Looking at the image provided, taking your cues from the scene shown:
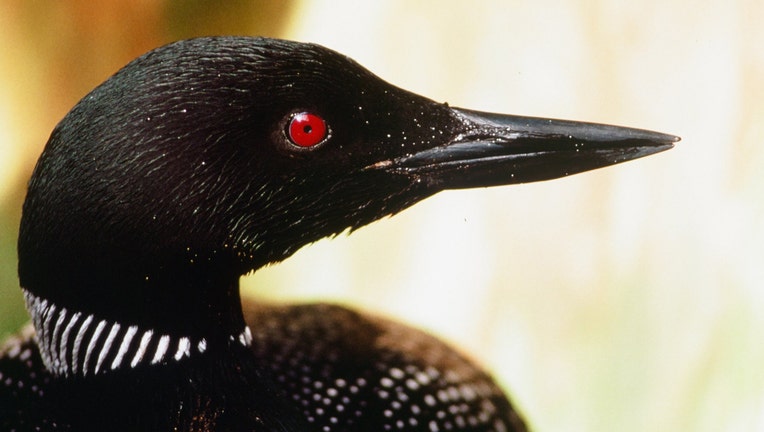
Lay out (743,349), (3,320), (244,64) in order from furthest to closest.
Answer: (3,320) → (743,349) → (244,64)

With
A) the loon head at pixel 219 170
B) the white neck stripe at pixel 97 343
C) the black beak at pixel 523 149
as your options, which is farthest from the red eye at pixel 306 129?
the white neck stripe at pixel 97 343

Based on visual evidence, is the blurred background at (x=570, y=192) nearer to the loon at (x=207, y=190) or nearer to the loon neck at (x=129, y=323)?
the loon at (x=207, y=190)

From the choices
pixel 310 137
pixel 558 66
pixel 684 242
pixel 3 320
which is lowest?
pixel 3 320

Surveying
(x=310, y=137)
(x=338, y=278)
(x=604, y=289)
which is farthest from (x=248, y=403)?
(x=604, y=289)

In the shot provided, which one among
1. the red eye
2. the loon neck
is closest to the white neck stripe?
the loon neck

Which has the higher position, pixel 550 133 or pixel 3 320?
pixel 550 133

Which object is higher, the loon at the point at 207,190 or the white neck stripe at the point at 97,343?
the loon at the point at 207,190

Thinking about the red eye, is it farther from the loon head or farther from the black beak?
the black beak

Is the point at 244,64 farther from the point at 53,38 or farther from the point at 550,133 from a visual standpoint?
the point at 53,38

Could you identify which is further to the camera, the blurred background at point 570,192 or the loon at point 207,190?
the blurred background at point 570,192
